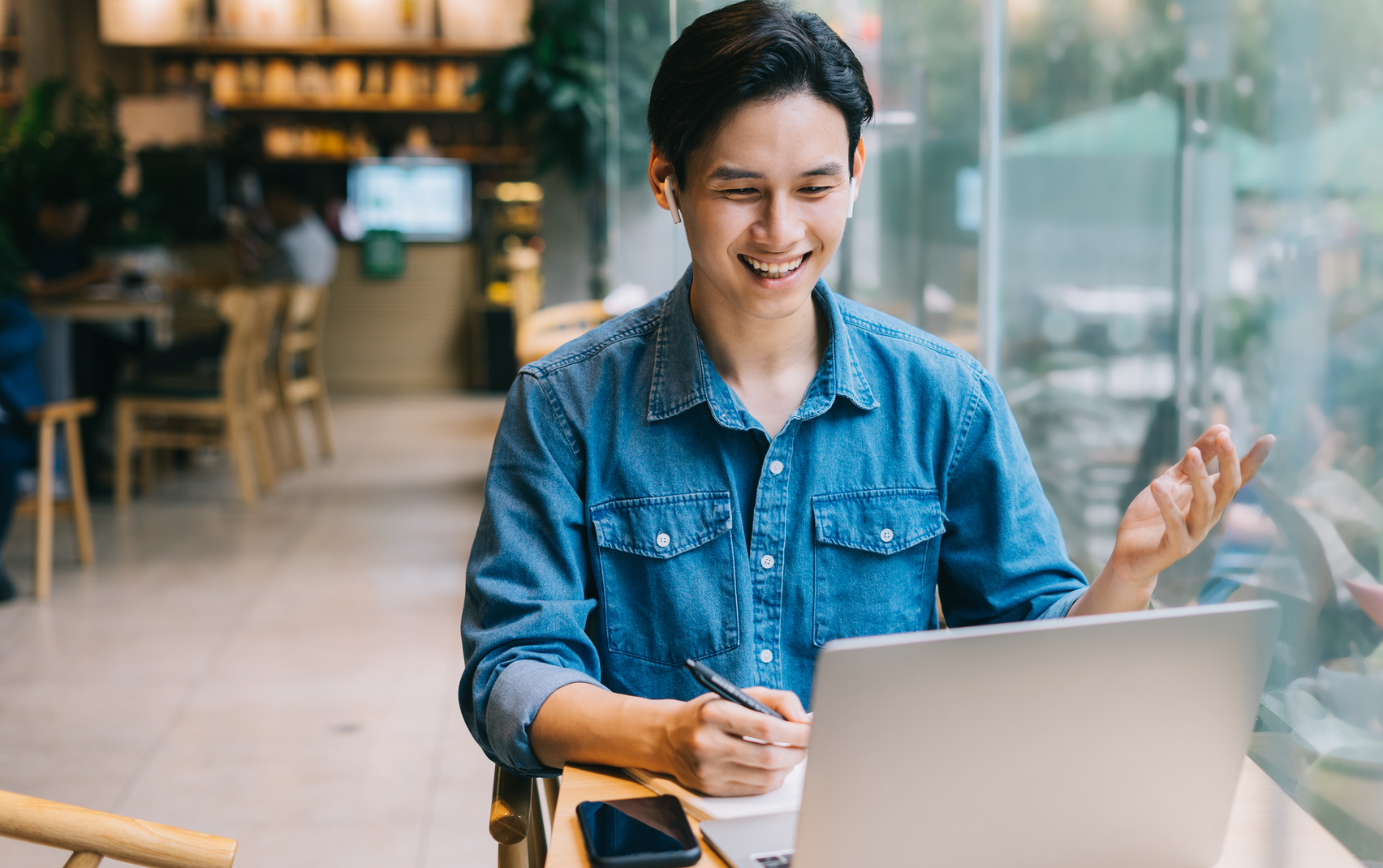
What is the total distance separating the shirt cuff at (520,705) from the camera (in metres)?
1.06

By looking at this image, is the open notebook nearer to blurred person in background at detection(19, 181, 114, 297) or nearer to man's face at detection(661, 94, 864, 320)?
man's face at detection(661, 94, 864, 320)

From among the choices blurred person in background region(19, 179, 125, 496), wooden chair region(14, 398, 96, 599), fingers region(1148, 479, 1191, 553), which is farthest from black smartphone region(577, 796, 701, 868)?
blurred person in background region(19, 179, 125, 496)

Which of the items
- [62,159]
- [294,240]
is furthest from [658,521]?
[294,240]

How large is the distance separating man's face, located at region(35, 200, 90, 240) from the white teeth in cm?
583

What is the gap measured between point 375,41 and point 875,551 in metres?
8.75

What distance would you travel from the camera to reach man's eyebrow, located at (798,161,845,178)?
1131 mm

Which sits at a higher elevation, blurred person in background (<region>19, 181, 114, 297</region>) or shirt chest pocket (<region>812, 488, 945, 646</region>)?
blurred person in background (<region>19, 181, 114, 297</region>)

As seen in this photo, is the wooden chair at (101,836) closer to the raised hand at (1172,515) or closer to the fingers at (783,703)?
the fingers at (783,703)

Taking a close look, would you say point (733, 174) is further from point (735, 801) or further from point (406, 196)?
point (406, 196)

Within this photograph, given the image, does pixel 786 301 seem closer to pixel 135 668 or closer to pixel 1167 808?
pixel 1167 808

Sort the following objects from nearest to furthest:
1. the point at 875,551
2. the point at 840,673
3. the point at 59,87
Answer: the point at 840,673
the point at 875,551
the point at 59,87

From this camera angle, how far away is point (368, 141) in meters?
10.0

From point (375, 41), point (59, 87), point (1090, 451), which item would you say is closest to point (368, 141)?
point (375, 41)

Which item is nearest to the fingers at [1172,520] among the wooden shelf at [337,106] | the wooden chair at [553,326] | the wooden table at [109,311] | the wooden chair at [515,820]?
the wooden chair at [515,820]
